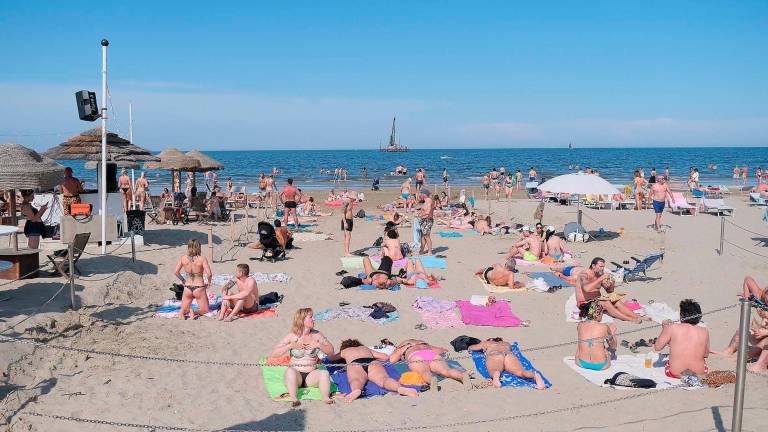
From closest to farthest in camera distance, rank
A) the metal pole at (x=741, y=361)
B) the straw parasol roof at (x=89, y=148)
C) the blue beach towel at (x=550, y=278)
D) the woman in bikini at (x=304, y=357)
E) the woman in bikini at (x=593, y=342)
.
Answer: the metal pole at (x=741, y=361) < the woman in bikini at (x=304, y=357) < the woman in bikini at (x=593, y=342) < the blue beach towel at (x=550, y=278) < the straw parasol roof at (x=89, y=148)

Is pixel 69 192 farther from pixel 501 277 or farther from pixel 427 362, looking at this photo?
pixel 427 362

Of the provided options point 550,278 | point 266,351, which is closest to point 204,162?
point 550,278

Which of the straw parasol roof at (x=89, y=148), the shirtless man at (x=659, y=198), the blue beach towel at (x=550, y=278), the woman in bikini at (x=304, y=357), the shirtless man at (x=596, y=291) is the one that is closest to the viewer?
the woman in bikini at (x=304, y=357)

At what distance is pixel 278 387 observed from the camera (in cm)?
589

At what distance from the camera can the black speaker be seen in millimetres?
9906

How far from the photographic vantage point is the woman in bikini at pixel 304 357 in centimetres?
562

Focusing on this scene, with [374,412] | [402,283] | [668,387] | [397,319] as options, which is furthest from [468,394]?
[402,283]

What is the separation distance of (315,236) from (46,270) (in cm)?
690

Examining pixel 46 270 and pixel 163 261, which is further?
pixel 163 261

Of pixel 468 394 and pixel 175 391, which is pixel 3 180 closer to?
pixel 175 391

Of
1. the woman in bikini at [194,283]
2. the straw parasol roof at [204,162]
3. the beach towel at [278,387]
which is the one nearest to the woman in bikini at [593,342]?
the beach towel at [278,387]

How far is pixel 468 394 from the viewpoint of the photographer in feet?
19.0

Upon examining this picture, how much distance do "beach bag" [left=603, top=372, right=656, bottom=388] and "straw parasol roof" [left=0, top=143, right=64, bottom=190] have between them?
27.5 feet

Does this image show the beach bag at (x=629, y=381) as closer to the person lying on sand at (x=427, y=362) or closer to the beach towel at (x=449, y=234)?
the person lying on sand at (x=427, y=362)
